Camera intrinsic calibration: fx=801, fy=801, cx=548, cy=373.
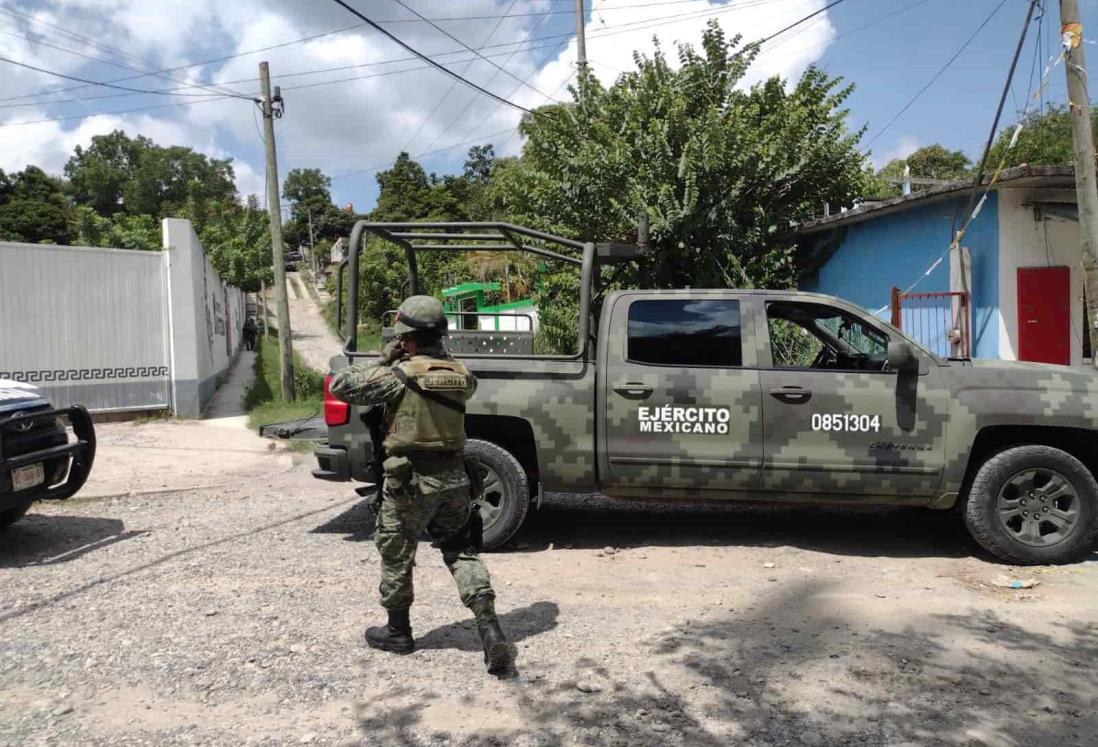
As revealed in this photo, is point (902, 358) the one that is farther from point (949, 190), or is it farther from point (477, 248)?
point (949, 190)

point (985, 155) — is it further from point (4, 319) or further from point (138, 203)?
point (138, 203)

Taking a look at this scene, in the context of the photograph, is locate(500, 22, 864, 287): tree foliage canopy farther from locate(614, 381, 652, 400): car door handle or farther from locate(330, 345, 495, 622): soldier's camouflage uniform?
locate(330, 345, 495, 622): soldier's camouflage uniform

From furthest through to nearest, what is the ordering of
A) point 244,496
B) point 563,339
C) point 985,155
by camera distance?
point 563,339 → point 985,155 → point 244,496

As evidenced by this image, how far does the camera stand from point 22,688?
3316mm

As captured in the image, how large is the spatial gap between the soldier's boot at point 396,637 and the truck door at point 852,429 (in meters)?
2.44

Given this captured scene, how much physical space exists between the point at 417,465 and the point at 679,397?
6.60 ft

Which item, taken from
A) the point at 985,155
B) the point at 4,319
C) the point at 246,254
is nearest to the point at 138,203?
the point at 246,254

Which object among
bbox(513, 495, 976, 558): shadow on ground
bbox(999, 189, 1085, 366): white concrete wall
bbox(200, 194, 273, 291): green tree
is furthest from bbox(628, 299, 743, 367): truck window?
bbox(200, 194, 273, 291): green tree

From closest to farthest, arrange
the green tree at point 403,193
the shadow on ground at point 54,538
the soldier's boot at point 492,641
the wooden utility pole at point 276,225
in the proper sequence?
the soldier's boot at point 492,641, the shadow on ground at point 54,538, the wooden utility pole at point 276,225, the green tree at point 403,193

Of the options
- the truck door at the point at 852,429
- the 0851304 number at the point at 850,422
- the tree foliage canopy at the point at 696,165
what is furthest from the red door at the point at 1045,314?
the 0851304 number at the point at 850,422

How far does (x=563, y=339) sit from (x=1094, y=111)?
18711 millimetres

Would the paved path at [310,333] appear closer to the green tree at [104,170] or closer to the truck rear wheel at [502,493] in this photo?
the truck rear wheel at [502,493]

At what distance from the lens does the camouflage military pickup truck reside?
15.8 feet

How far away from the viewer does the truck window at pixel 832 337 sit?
5.20m
